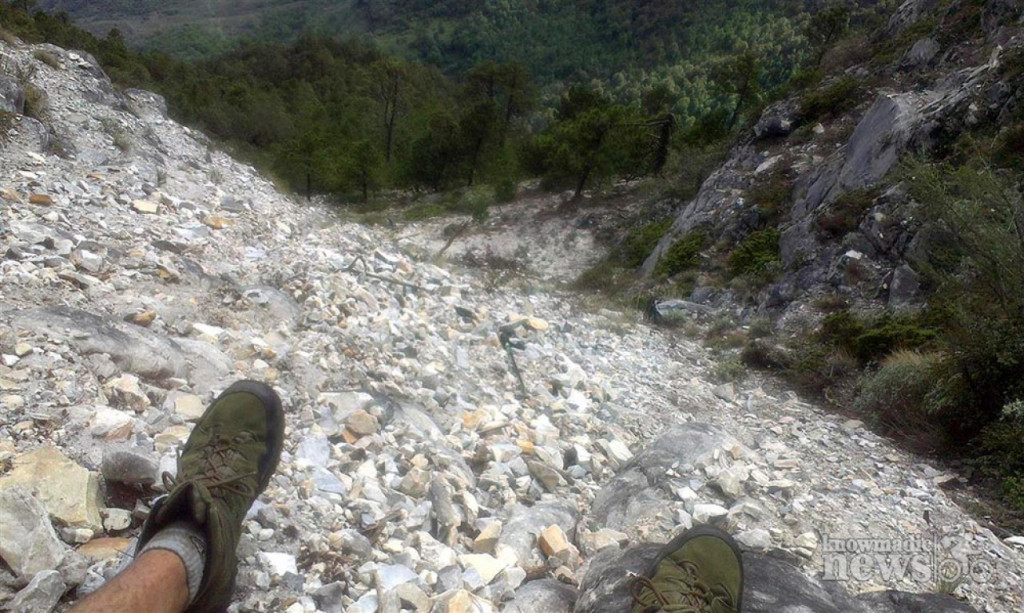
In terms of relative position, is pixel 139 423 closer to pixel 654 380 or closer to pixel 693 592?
pixel 693 592

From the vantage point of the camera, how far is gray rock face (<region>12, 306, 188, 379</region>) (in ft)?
10.4

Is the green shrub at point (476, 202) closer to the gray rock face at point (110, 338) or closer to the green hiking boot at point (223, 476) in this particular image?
the gray rock face at point (110, 338)

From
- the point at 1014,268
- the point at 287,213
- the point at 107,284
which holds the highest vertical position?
the point at 1014,268

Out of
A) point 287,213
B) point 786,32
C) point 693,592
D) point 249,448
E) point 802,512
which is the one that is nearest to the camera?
point 693,592

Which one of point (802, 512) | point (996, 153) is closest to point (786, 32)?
point (996, 153)

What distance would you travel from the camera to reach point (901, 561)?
11.4 feet

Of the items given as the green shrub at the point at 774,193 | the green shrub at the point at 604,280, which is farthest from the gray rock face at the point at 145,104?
the green shrub at the point at 774,193

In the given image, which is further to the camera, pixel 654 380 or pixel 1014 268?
pixel 654 380

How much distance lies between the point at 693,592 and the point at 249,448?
2.15 m

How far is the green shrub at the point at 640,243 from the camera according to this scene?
17.8 meters

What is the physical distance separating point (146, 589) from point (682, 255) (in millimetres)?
13993

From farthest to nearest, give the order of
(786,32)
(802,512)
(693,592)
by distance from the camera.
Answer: (786,32) → (802,512) → (693,592)

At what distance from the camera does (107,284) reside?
4.20 m

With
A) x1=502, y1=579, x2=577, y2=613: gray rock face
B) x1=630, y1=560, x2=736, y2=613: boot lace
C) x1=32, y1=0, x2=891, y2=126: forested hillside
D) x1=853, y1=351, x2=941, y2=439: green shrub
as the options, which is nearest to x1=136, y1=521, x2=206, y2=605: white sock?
x1=502, y1=579, x2=577, y2=613: gray rock face
